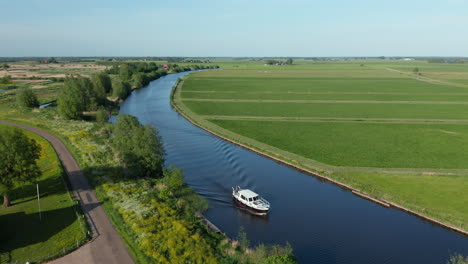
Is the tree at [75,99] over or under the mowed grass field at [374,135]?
over

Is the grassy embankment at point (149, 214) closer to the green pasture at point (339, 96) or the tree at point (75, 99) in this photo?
the tree at point (75, 99)

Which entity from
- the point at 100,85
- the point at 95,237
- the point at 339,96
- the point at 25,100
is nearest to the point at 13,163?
the point at 95,237

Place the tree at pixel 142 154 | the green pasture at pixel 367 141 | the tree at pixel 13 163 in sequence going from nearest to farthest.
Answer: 1. the tree at pixel 13 163
2. the tree at pixel 142 154
3. the green pasture at pixel 367 141

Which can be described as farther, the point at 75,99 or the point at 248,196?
the point at 75,99

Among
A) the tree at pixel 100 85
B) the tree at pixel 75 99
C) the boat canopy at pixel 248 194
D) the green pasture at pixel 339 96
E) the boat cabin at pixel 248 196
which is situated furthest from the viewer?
Answer: the green pasture at pixel 339 96

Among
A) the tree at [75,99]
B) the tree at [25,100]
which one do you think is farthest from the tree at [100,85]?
the tree at [25,100]

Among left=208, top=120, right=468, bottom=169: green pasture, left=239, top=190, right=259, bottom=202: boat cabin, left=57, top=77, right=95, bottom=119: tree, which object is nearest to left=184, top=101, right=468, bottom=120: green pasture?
left=208, top=120, right=468, bottom=169: green pasture

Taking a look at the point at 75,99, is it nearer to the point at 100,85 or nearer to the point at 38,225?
the point at 100,85
